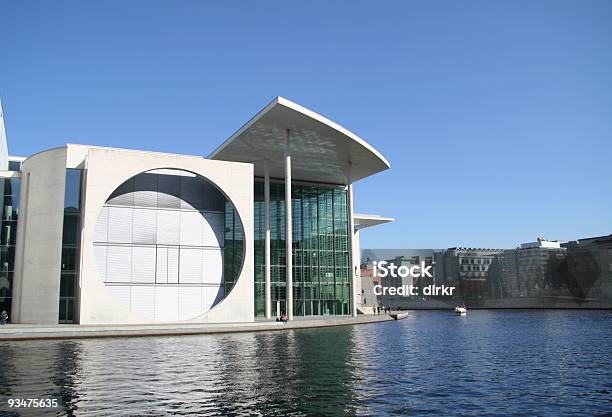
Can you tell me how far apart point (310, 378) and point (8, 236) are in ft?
102

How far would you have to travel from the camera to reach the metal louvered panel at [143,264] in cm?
3825

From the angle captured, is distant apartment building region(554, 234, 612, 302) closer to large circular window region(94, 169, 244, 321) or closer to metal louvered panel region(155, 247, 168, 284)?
large circular window region(94, 169, 244, 321)

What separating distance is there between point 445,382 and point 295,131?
30159 millimetres

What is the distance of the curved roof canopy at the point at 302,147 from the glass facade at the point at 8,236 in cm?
1574

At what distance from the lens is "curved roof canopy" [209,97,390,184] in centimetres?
4100

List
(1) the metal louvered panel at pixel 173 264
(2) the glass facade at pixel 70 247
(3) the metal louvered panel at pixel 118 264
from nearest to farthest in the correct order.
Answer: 1. (2) the glass facade at pixel 70 247
2. (3) the metal louvered panel at pixel 118 264
3. (1) the metal louvered panel at pixel 173 264

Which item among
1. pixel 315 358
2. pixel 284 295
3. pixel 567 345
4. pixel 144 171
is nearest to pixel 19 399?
pixel 315 358

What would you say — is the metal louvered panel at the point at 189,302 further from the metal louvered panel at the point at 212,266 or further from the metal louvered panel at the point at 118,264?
the metal louvered panel at the point at 118,264

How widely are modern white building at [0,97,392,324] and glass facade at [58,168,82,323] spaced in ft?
0.21

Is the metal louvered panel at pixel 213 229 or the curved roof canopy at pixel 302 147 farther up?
the curved roof canopy at pixel 302 147

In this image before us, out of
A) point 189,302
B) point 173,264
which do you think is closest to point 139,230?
point 173,264

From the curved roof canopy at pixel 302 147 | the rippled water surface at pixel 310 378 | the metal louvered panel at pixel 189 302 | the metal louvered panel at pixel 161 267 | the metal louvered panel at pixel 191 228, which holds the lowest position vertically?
the rippled water surface at pixel 310 378

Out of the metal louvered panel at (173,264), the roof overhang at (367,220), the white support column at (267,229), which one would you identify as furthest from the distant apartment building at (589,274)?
the metal louvered panel at (173,264)

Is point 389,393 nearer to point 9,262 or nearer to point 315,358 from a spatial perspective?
point 315,358
